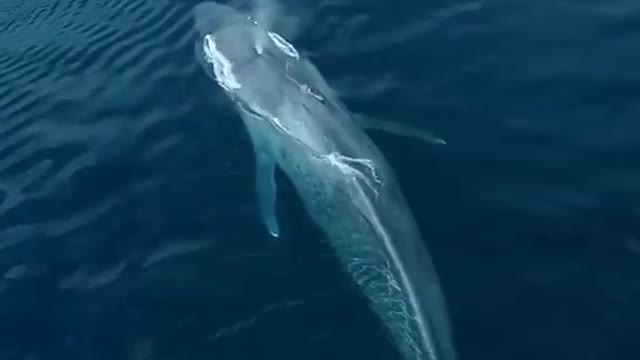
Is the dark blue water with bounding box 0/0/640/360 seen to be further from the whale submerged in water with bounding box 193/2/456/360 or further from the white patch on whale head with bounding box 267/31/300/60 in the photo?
the white patch on whale head with bounding box 267/31/300/60

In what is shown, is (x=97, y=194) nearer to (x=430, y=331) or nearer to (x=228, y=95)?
(x=228, y=95)

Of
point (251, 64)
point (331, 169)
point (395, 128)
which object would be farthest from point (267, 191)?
point (251, 64)

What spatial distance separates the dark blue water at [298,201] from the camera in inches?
610

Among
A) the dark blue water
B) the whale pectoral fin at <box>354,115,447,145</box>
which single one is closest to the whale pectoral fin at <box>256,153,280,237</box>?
the dark blue water

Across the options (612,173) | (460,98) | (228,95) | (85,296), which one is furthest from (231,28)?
(612,173)

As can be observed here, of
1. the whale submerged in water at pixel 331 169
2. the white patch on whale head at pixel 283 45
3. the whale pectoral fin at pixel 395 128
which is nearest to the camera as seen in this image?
the whale submerged in water at pixel 331 169

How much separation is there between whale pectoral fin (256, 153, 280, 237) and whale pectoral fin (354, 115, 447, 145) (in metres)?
1.79

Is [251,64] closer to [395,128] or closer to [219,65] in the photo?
[219,65]

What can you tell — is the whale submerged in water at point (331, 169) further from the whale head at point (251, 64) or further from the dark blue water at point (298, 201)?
the dark blue water at point (298, 201)

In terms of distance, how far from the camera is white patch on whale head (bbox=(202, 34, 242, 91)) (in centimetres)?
2027

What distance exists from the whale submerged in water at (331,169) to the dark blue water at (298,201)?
1.24 feet

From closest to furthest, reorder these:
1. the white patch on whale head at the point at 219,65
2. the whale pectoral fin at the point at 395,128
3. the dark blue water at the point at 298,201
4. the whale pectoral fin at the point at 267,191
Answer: the dark blue water at the point at 298,201
the whale pectoral fin at the point at 267,191
the whale pectoral fin at the point at 395,128
the white patch on whale head at the point at 219,65

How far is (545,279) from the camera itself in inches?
614

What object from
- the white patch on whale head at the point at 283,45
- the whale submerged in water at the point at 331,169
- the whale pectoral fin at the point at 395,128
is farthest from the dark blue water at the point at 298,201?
the white patch on whale head at the point at 283,45
